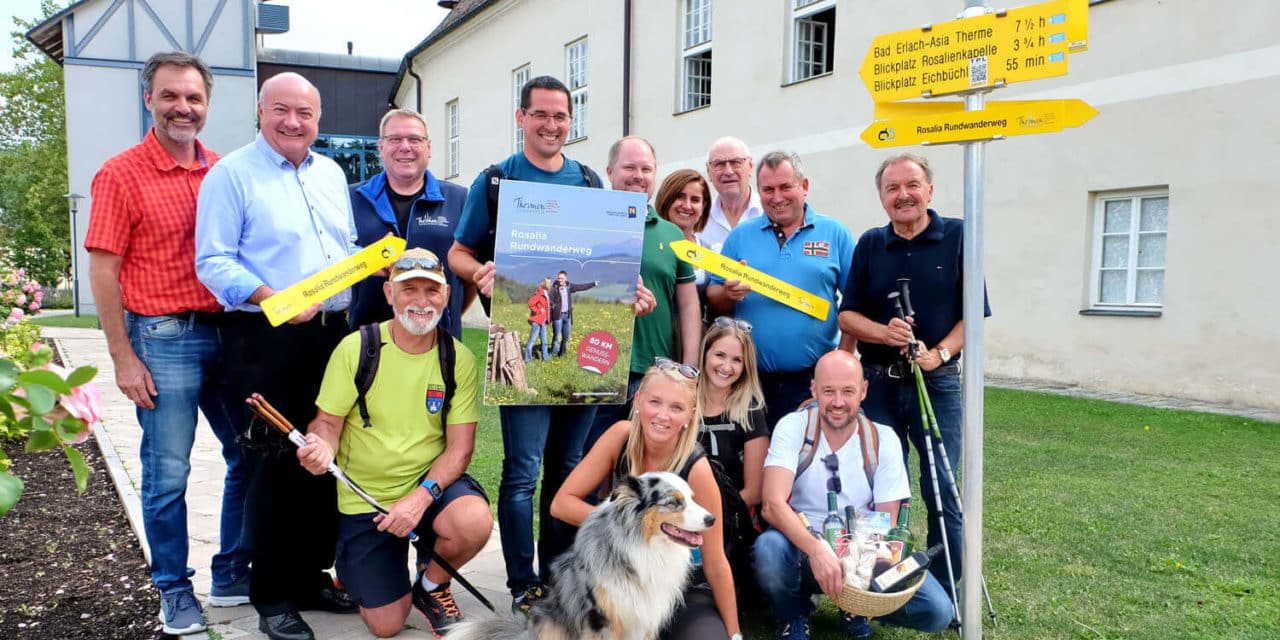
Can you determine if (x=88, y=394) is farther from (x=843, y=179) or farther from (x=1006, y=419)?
(x=843, y=179)

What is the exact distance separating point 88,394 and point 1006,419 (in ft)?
29.2

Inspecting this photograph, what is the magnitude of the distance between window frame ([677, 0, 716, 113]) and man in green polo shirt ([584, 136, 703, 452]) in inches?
532

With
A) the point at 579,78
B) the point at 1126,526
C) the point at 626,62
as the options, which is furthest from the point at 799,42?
the point at 1126,526

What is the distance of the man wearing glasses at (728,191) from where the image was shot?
521 cm

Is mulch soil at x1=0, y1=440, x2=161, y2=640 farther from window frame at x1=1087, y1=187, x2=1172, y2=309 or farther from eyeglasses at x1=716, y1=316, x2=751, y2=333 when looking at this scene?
window frame at x1=1087, y1=187, x2=1172, y2=309

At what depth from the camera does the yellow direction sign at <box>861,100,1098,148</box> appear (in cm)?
324

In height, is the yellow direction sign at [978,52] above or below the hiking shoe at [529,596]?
above

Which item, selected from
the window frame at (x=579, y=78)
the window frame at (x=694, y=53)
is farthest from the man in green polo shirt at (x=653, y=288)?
the window frame at (x=579, y=78)

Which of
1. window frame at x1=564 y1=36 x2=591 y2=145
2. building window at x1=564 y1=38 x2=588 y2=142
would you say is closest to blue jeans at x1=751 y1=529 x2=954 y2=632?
window frame at x1=564 y1=36 x2=591 y2=145

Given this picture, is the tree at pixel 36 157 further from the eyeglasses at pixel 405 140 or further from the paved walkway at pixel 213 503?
the eyeglasses at pixel 405 140

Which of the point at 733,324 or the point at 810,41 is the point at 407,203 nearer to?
the point at 733,324

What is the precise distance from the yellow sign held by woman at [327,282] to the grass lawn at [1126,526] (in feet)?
7.51

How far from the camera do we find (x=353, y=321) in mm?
4785

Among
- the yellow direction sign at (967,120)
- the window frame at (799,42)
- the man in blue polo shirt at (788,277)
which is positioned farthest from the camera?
the window frame at (799,42)
